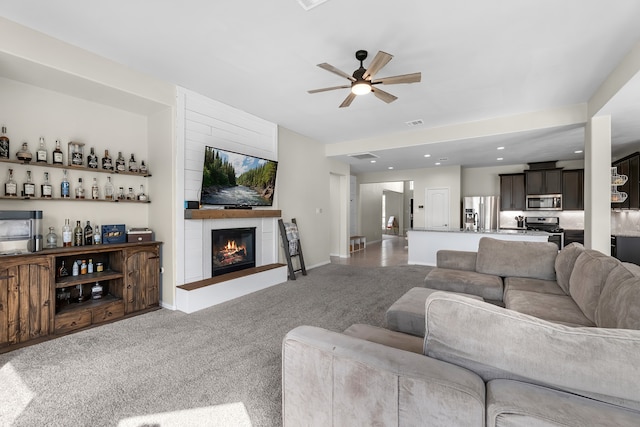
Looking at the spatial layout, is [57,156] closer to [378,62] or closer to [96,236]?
[96,236]

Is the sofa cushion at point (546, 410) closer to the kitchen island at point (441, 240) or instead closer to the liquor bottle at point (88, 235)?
the liquor bottle at point (88, 235)

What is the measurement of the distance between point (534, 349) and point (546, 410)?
17 cm

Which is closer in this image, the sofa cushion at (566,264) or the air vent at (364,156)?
the sofa cushion at (566,264)

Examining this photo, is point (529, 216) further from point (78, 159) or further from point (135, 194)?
point (78, 159)

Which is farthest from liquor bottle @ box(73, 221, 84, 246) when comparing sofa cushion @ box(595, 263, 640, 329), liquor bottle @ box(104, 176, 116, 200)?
sofa cushion @ box(595, 263, 640, 329)

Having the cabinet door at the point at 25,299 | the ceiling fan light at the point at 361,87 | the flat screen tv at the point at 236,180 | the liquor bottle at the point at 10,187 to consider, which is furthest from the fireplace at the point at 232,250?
the ceiling fan light at the point at 361,87

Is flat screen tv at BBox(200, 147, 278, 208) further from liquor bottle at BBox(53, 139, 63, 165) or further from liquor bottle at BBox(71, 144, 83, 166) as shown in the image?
liquor bottle at BBox(53, 139, 63, 165)

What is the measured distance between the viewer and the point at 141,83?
3.25 m

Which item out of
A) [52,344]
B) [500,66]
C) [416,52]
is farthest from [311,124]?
[52,344]

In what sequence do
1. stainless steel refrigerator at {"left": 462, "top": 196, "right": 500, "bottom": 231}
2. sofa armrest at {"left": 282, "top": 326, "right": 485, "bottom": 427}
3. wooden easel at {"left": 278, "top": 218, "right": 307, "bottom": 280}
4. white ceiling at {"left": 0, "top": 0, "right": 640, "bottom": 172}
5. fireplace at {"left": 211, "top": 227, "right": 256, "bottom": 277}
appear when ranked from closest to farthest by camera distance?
sofa armrest at {"left": 282, "top": 326, "right": 485, "bottom": 427} → white ceiling at {"left": 0, "top": 0, "right": 640, "bottom": 172} → fireplace at {"left": 211, "top": 227, "right": 256, "bottom": 277} → wooden easel at {"left": 278, "top": 218, "right": 307, "bottom": 280} → stainless steel refrigerator at {"left": 462, "top": 196, "right": 500, "bottom": 231}

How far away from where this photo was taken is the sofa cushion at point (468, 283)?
9.73 feet

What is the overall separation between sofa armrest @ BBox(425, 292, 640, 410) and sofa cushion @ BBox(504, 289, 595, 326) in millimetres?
1448

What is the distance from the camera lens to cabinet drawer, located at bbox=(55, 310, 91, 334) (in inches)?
110

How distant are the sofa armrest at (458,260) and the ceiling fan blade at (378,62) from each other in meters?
2.51
